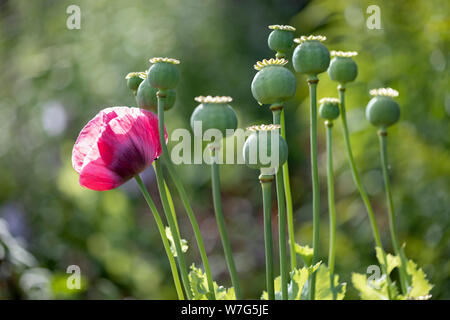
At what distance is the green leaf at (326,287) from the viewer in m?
0.37

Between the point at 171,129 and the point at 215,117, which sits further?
the point at 171,129

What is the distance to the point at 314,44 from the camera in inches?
12.8

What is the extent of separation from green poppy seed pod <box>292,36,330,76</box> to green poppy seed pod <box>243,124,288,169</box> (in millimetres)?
63

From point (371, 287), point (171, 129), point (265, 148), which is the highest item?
point (171, 129)

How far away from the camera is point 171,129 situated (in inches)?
54.2

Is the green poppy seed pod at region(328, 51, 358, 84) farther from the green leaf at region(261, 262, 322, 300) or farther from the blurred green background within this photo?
the blurred green background

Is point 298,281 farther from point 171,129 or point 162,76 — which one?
point 171,129

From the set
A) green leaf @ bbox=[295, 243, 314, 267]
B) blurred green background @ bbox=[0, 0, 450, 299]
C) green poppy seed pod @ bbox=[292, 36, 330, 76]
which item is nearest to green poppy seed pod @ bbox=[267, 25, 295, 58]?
green poppy seed pod @ bbox=[292, 36, 330, 76]

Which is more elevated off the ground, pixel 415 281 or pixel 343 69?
pixel 343 69

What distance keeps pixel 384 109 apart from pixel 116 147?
0.62 feet

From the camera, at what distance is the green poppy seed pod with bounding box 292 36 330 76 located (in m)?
0.32

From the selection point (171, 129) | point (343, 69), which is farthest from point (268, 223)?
point (171, 129)
